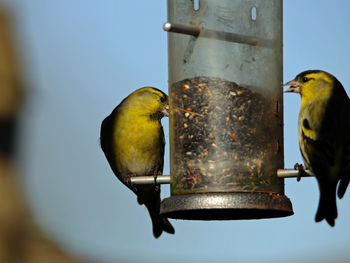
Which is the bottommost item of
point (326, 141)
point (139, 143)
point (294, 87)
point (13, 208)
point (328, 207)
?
point (13, 208)

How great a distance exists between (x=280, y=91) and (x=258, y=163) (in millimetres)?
667

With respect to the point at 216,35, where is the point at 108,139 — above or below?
below

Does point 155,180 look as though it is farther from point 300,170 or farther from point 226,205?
point 300,170

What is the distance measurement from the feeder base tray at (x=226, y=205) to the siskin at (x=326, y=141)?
319mm

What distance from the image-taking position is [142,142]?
715cm

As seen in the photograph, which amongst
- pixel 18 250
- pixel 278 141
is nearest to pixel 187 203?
pixel 278 141

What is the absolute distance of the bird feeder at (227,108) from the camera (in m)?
5.79

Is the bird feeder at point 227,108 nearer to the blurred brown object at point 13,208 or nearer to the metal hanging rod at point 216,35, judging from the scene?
the metal hanging rod at point 216,35

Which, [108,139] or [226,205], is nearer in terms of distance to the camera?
[226,205]

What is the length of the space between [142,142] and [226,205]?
1.79 meters

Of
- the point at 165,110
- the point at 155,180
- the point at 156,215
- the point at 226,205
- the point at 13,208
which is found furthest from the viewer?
the point at 13,208

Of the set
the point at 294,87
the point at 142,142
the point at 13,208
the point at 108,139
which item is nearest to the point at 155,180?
the point at 142,142

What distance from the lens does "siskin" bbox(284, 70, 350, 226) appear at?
5.69 meters

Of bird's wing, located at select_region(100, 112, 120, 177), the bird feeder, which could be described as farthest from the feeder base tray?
bird's wing, located at select_region(100, 112, 120, 177)
